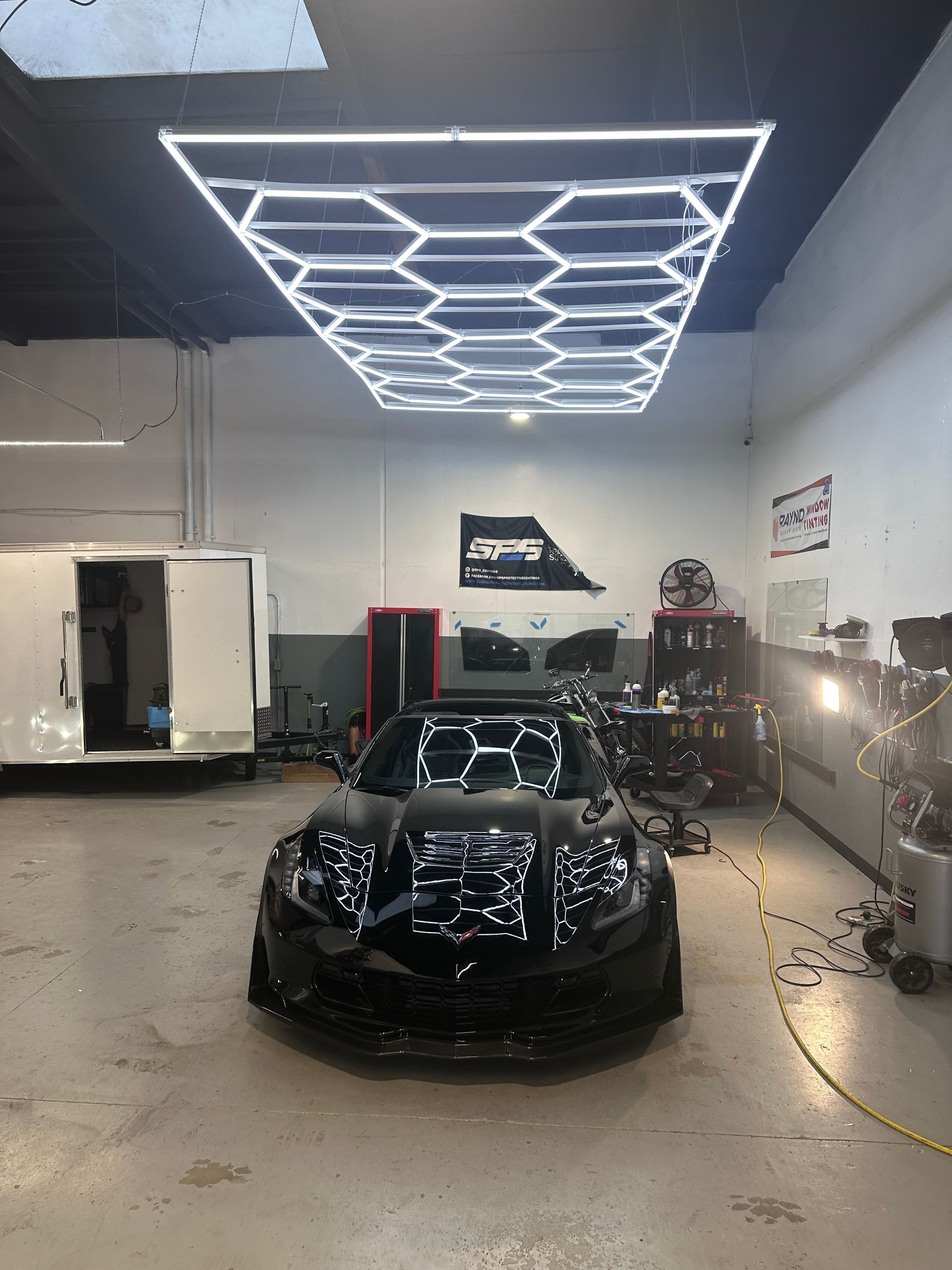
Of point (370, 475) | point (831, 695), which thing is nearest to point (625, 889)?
point (831, 695)

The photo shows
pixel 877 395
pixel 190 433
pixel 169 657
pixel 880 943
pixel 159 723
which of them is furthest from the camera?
pixel 190 433

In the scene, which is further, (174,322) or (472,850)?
(174,322)

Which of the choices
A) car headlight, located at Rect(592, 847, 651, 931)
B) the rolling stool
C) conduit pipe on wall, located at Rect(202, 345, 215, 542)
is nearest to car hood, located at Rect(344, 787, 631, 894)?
car headlight, located at Rect(592, 847, 651, 931)

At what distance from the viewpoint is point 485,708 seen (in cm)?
381

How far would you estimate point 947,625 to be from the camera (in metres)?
2.98

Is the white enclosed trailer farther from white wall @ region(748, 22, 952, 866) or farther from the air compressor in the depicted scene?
the air compressor

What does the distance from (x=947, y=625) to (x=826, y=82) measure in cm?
320

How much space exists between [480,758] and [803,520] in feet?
13.1

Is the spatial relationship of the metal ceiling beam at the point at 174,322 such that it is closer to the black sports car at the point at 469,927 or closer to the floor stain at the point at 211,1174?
the black sports car at the point at 469,927

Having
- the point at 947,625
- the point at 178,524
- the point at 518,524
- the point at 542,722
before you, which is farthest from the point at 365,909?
the point at 178,524

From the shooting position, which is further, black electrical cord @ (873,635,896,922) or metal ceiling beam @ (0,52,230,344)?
metal ceiling beam @ (0,52,230,344)

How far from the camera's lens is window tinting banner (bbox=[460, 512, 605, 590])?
7926 millimetres

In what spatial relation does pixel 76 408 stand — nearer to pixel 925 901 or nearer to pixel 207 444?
pixel 207 444

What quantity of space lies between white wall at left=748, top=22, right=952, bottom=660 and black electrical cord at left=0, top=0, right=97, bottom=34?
4298 mm
